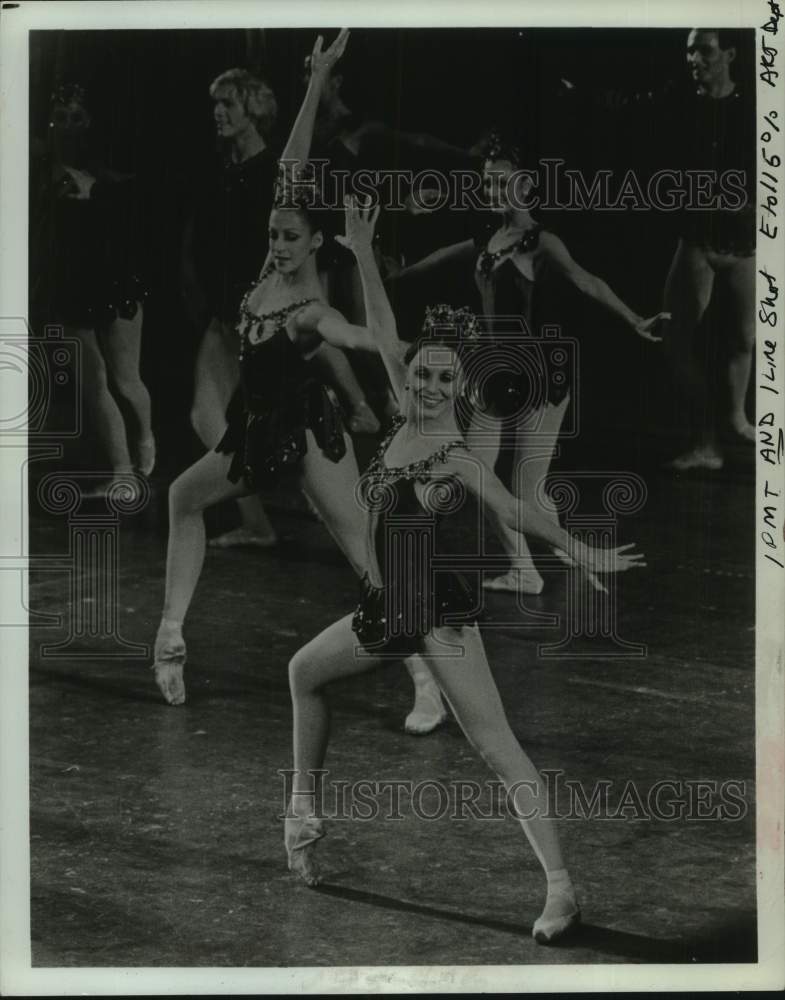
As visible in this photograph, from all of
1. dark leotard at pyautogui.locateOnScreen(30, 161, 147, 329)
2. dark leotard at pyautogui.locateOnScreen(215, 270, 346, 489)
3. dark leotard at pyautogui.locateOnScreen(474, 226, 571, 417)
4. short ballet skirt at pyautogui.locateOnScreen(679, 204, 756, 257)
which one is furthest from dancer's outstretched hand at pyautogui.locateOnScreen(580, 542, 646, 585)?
dark leotard at pyautogui.locateOnScreen(30, 161, 147, 329)

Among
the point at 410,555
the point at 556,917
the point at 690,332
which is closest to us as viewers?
the point at 556,917

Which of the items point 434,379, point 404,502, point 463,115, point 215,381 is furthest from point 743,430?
point 215,381

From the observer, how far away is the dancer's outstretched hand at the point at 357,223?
6.33m

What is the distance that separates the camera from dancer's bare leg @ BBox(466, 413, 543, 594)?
6.29m

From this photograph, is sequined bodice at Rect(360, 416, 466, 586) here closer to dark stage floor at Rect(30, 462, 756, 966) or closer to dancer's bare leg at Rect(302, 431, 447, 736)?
dancer's bare leg at Rect(302, 431, 447, 736)

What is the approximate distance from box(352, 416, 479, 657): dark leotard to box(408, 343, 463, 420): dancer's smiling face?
0.31 ft

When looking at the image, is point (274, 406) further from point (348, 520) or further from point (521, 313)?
point (521, 313)

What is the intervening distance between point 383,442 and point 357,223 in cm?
71

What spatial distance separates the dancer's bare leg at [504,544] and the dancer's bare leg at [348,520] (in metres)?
0.38

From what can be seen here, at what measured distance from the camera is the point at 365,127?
6.29 metres

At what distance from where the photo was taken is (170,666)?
6.48m

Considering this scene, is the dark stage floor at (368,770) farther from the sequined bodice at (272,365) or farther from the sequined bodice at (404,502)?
the sequined bodice at (272,365)

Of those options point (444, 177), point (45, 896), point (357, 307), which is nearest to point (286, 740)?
point (45, 896)

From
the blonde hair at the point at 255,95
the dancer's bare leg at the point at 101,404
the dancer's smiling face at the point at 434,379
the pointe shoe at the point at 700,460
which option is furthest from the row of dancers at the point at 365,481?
the pointe shoe at the point at 700,460
